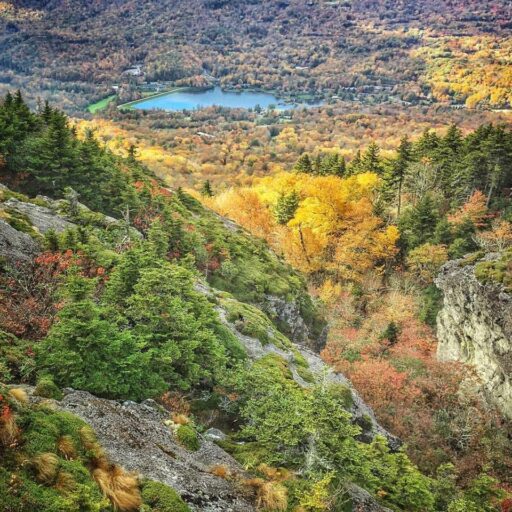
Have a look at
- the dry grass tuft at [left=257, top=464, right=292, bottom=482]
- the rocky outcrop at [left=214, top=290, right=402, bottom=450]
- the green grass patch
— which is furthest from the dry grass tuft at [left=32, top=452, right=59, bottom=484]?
the green grass patch

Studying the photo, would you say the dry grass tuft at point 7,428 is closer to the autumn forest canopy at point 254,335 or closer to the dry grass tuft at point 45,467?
the autumn forest canopy at point 254,335

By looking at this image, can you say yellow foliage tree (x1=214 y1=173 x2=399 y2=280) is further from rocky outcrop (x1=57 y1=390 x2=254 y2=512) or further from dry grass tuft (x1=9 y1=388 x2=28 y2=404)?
dry grass tuft (x1=9 y1=388 x2=28 y2=404)

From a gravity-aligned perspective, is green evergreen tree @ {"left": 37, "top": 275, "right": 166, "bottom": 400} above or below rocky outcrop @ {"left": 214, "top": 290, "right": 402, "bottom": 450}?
above

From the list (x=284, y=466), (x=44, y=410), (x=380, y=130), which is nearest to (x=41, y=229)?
(x=44, y=410)

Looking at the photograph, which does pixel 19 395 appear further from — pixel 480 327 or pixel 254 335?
pixel 480 327

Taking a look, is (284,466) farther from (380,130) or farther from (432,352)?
(380,130)

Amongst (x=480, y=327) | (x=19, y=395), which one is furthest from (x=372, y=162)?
(x=19, y=395)
